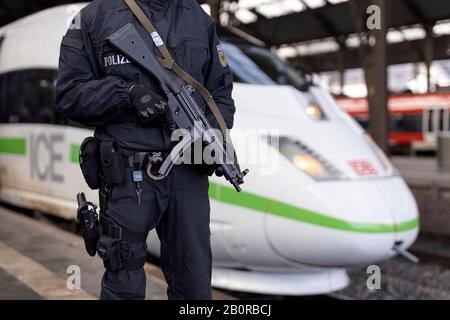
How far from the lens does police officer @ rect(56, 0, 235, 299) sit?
6.70ft

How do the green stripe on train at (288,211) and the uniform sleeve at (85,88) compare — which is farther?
the green stripe on train at (288,211)

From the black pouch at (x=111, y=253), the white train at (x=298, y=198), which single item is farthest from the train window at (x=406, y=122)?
the black pouch at (x=111, y=253)

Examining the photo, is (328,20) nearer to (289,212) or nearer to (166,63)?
(289,212)

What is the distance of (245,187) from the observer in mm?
3764

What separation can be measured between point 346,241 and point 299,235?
29 cm

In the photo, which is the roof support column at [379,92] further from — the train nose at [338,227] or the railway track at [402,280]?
the train nose at [338,227]

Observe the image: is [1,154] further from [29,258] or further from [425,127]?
[425,127]

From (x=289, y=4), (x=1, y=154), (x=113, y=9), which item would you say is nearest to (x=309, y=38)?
(x=289, y=4)

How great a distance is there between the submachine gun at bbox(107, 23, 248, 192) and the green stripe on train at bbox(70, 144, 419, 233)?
156 centimetres

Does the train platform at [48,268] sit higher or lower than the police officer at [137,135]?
lower

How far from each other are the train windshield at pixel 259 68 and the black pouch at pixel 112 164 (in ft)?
7.11

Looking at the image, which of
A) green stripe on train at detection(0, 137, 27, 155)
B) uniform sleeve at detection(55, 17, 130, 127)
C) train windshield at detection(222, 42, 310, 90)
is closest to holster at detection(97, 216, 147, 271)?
uniform sleeve at detection(55, 17, 130, 127)

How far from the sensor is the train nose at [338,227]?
362cm

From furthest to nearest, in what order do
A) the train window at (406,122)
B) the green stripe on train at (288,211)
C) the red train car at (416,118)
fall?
the train window at (406,122) < the red train car at (416,118) < the green stripe on train at (288,211)
